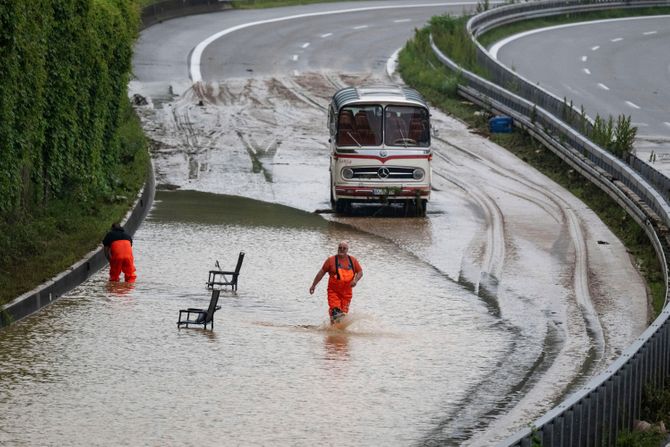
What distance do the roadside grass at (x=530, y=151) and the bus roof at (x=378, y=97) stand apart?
457cm

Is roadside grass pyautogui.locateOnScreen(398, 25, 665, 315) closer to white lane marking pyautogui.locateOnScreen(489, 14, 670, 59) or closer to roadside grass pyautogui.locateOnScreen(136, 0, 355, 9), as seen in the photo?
white lane marking pyautogui.locateOnScreen(489, 14, 670, 59)

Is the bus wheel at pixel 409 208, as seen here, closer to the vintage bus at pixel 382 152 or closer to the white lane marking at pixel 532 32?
the vintage bus at pixel 382 152

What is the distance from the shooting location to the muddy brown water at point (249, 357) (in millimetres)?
14938

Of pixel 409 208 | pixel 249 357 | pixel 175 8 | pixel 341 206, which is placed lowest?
pixel 409 208

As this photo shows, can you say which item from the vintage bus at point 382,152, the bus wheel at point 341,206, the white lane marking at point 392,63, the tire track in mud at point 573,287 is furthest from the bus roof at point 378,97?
the white lane marking at point 392,63

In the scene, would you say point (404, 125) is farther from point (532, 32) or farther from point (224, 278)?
point (532, 32)

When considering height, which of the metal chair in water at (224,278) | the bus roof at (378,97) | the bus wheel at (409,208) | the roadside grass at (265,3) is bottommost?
the bus wheel at (409,208)

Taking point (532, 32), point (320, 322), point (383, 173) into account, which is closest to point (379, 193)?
point (383, 173)

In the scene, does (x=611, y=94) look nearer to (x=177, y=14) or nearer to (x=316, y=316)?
(x=177, y=14)

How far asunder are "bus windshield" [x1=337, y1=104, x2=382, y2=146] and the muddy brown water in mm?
4208

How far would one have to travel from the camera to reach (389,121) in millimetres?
30609

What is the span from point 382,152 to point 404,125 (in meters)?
0.79

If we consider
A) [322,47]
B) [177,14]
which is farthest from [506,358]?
[177,14]

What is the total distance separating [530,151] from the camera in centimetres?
3741
